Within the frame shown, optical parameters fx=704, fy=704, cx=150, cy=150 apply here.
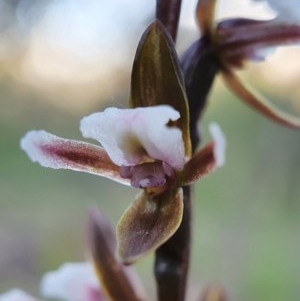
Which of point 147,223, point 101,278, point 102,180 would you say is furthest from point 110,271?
point 102,180

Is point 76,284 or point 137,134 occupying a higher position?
point 137,134

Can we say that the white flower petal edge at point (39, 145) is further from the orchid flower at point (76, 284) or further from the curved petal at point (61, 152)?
the orchid flower at point (76, 284)

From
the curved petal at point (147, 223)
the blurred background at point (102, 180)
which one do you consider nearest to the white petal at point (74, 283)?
the curved petal at point (147, 223)

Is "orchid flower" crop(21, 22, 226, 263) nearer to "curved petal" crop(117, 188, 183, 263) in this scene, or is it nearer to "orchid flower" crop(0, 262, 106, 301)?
"curved petal" crop(117, 188, 183, 263)

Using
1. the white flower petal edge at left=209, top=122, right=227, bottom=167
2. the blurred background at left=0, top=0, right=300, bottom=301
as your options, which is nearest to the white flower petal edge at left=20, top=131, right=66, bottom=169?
the white flower petal edge at left=209, top=122, right=227, bottom=167

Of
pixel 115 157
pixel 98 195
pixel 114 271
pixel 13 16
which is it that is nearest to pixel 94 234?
pixel 114 271

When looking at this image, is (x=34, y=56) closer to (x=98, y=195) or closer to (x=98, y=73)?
(x=98, y=73)

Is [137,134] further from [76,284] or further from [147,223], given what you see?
[76,284]
